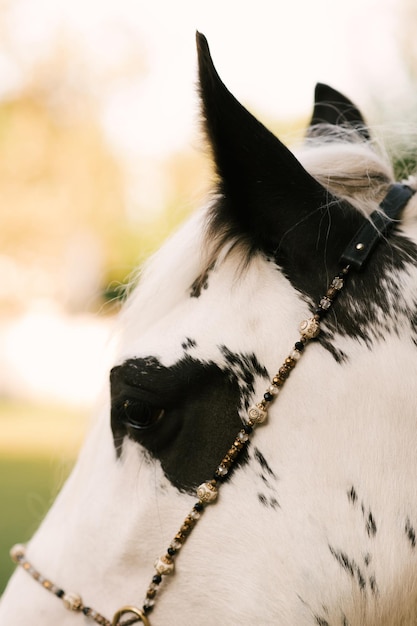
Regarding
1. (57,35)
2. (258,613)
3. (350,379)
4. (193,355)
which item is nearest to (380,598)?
(258,613)

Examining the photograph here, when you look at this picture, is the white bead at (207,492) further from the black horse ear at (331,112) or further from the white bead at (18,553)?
the black horse ear at (331,112)

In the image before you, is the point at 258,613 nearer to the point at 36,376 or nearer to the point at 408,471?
the point at 408,471

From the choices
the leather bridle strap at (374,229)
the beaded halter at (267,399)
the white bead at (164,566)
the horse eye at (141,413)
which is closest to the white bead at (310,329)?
the beaded halter at (267,399)

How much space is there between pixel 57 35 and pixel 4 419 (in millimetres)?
14343

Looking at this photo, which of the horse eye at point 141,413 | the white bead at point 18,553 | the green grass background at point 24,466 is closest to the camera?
the horse eye at point 141,413

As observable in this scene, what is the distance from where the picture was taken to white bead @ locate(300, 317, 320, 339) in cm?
119

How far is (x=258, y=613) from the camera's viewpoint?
117 cm

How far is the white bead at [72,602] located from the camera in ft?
4.31

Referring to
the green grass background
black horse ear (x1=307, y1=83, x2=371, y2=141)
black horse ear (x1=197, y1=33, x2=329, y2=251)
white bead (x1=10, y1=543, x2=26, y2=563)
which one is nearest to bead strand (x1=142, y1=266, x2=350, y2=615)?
black horse ear (x1=197, y1=33, x2=329, y2=251)

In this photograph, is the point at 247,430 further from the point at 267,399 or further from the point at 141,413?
the point at 141,413

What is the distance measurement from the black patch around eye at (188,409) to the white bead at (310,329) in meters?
0.09

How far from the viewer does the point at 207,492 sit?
1.22m

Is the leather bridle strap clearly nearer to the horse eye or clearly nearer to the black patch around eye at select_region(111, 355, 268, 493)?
the black patch around eye at select_region(111, 355, 268, 493)

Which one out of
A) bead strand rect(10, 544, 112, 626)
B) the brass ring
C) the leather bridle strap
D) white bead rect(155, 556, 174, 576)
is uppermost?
the leather bridle strap
